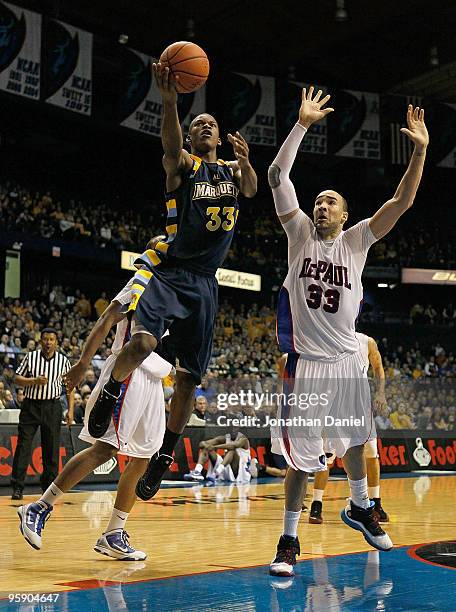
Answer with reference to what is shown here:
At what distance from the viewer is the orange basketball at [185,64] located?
513 centimetres

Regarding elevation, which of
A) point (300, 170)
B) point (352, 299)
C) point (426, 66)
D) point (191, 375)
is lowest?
point (191, 375)

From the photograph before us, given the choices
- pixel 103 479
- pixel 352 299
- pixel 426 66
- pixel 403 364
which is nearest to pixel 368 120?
pixel 426 66

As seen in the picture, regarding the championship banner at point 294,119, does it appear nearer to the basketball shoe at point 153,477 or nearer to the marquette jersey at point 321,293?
the marquette jersey at point 321,293

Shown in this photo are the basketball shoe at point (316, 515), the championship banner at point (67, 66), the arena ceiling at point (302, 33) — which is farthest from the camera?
the arena ceiling at point (302, 33)

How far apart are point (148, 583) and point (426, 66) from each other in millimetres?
27596

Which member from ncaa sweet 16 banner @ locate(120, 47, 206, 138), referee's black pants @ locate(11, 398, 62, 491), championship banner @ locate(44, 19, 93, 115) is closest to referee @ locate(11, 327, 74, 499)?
referee's black pants @ locate(11, 398, 62, 491)

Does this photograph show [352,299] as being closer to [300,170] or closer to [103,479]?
[103,479]

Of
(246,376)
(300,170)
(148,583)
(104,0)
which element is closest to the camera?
(148,583)

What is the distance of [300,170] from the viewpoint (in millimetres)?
33719

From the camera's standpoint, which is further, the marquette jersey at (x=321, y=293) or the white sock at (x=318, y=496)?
the white sock at (x=318, y=496)

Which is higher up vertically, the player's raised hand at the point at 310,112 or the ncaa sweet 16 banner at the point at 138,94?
Answer: the ncaa sweet 16 banner at the point at 138,94

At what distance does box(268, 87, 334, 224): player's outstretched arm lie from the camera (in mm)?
5562

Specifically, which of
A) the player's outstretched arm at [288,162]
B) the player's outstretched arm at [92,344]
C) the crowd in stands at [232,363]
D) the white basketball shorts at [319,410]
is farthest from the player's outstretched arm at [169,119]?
the crowd in stands at [232,363]

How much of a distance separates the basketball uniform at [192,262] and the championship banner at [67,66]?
16.8 metres
